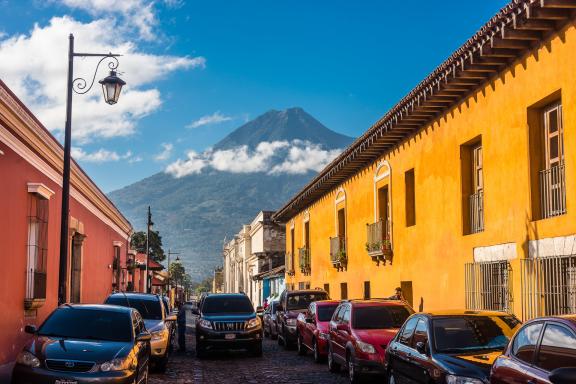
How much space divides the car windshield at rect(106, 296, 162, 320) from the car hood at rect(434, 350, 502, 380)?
393 inches

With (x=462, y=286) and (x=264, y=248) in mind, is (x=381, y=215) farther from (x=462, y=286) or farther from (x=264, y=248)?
(x=264, y=248)

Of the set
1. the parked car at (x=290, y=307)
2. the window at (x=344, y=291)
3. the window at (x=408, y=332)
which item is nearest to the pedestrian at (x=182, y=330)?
the parked car at (x=290, y=307)

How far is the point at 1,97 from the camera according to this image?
13.3m

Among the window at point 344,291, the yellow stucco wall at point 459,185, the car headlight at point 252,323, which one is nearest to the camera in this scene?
the yellow stucco wall at point 459,185

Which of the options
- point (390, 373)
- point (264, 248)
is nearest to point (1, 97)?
point (390, 373)

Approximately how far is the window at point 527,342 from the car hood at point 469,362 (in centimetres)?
115

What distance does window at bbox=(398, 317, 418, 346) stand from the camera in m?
10.7

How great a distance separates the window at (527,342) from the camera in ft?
23.6

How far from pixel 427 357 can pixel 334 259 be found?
64.0ft

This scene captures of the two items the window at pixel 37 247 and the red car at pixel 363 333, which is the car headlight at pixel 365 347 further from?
the window at pixel 37 247

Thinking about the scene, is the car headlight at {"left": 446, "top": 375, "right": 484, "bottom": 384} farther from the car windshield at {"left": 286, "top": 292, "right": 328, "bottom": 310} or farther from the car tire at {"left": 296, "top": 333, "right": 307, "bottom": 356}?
the car windshield at {"left": 286, "top": 292, "right": 328, "bottom": 310}

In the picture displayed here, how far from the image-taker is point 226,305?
21.8 m

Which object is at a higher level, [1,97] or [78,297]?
[1,97]

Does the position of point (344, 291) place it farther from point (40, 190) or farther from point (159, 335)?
point (40, 190)
